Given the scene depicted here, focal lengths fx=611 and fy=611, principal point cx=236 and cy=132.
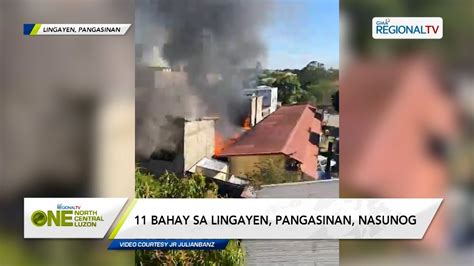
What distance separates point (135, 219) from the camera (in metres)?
3.27

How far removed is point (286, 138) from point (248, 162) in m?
0.24

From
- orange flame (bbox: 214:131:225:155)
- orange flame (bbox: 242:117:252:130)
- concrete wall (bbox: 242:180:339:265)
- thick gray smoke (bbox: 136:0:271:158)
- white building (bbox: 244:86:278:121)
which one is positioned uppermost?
thick gray smoke (bbox: 136:0:271:158)

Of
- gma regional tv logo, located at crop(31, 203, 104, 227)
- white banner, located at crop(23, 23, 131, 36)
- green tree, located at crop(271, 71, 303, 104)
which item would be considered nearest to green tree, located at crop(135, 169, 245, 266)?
gma regional tv logo, located at crop(31, 203, 104, 227)

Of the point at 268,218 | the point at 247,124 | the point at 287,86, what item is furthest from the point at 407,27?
the point at 268,218

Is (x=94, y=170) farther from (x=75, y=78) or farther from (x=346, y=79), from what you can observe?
(x=346, y=79)

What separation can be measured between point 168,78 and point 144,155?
0.43m

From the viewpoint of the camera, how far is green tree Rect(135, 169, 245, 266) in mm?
3256

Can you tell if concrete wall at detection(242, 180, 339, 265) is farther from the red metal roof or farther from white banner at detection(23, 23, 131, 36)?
white banner at detection(23, 23, 131, 36)

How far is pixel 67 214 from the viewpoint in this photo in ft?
10.7

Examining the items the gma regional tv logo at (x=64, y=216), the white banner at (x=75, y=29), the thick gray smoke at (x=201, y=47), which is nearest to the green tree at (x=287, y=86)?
the thick gray smoke at (x=201, y=47)

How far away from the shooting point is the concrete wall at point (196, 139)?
129 inches

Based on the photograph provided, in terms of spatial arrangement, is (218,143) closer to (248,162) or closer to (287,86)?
(248,162)

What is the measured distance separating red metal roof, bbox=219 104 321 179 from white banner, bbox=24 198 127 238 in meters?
0.69

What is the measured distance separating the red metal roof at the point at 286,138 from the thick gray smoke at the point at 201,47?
0.70 feet
